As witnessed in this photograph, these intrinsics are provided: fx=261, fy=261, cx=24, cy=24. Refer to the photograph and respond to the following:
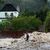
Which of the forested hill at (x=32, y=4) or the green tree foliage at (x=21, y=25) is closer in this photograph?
the green tree foliage at (x=21, y=25)

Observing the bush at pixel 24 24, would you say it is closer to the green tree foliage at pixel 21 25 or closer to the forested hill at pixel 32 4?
the green tree foliage at pixel 21 25

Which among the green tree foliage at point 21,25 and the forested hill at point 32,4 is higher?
the forested hill at point 32,4

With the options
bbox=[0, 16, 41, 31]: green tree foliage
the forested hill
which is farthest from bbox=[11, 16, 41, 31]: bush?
the forested hill

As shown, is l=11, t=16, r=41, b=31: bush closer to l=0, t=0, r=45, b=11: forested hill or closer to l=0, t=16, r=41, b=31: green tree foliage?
l=0, t=16, r=41, b=31: green tree foliage

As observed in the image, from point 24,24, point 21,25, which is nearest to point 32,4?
point 24,24

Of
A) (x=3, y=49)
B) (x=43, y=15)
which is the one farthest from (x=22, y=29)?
(x=3, y=49)

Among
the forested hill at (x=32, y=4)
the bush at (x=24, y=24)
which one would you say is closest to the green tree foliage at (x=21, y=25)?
the bush at (x=24, y=24)

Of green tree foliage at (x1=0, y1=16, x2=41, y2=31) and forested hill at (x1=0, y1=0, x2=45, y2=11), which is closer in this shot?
green tree foliage at (x1=0, y1=16, x2=41, y2=31)

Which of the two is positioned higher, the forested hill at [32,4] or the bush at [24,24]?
the forested hill at [32,4]

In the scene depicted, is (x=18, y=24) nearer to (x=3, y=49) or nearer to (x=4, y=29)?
(x=4, y=29)

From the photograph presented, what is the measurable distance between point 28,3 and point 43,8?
8.14 meters

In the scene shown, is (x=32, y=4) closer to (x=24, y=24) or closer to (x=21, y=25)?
(x=24, y=24)

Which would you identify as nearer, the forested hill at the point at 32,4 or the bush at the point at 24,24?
the bush at the point at 24,24

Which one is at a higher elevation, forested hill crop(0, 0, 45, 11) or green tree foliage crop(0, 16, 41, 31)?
forested hill crop(0, 0, 45, 11)
